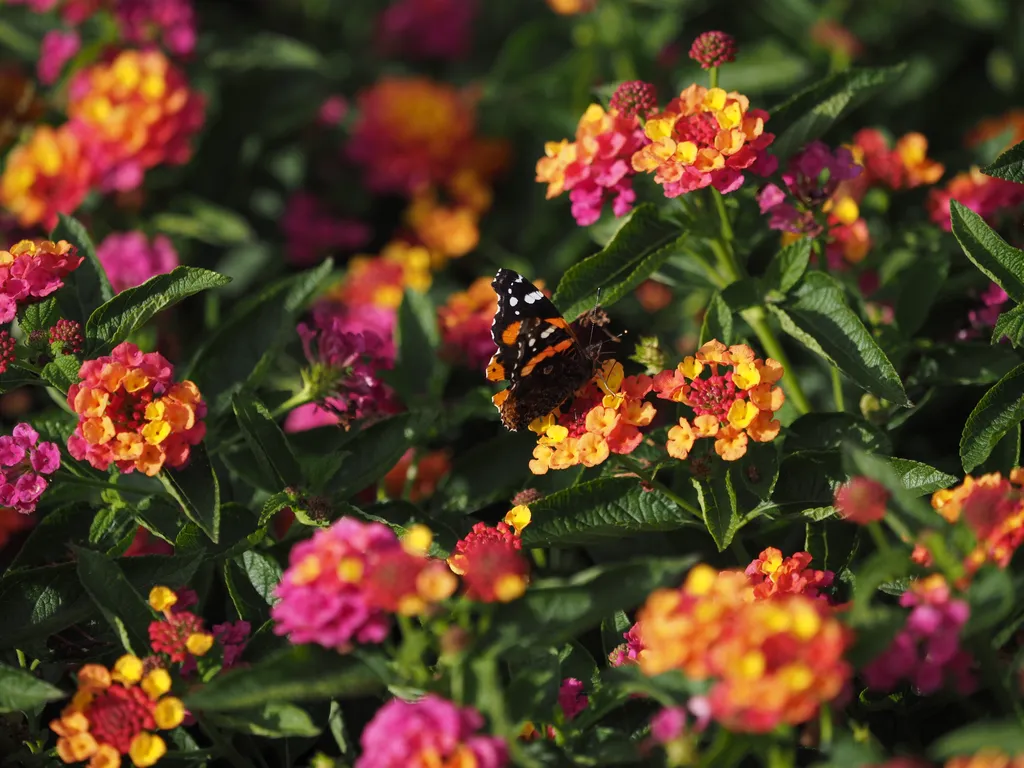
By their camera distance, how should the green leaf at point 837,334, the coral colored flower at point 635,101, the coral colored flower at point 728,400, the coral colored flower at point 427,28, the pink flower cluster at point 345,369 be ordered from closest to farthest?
the coral colored flower at point 728,400 < the green leaf at point 837,334 < the coral colored flower at point 635,101 < the pink flower cluster at point 345,369 < the coral colored flower at point 427,28

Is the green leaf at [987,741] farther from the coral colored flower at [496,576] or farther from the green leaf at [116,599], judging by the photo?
the green leaf at [116,599]

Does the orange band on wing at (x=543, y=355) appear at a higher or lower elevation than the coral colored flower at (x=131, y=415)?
lower

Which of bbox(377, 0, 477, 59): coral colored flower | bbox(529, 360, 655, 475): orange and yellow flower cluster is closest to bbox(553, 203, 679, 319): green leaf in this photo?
bbox(529, 360, 655, 475): orange and yellow flower cluster

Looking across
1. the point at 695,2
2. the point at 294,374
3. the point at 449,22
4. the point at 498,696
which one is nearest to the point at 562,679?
the point at 498,696

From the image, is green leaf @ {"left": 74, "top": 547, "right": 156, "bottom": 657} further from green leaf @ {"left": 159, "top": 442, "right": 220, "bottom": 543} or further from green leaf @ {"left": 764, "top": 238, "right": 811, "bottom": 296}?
green leaf @ {"left": 764, "top": 238, "right": 811, "bottom": 296}

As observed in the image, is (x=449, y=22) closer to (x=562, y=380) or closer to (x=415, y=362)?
(x=415, y=362)

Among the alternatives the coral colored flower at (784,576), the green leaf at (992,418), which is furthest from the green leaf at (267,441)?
the green leaf at (992,418)

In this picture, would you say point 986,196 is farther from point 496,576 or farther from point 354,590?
point 354,590
